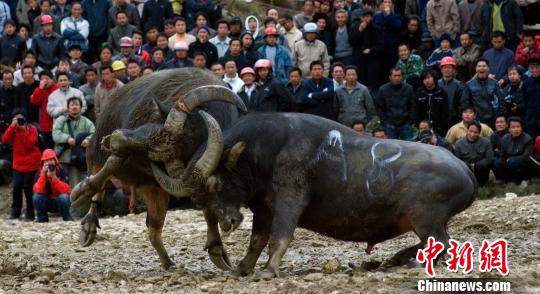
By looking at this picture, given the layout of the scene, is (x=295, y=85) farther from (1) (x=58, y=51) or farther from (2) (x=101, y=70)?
(1) (x=58, y=51)

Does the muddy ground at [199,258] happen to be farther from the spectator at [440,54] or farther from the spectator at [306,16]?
the spectator at [306,16]

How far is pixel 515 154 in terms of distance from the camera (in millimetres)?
19688

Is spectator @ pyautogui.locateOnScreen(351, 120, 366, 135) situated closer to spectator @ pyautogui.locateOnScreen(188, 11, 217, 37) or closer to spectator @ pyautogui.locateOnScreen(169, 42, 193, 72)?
spectator @ pyautogui.locateOnScreen(169, 42, 193, 72)

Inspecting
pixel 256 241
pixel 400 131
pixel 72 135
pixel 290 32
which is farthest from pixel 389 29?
pixel 256 241

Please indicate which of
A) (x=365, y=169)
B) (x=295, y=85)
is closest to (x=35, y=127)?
(x=295, y=85)

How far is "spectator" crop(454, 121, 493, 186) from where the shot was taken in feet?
64.6

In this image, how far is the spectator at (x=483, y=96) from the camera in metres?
20.6

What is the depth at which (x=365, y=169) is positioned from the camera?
39.4 feet

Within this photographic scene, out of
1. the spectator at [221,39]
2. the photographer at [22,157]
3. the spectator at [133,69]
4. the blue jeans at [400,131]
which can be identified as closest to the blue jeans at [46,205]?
the photographer at [22,157]

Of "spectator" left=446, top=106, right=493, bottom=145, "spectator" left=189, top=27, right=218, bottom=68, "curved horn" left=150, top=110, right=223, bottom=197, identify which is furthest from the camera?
"spectator" left=189, top=27, right=218, bottom=68

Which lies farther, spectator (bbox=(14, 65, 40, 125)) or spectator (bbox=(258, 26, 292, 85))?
spectator (bbox=(258, 26, 292, 85))

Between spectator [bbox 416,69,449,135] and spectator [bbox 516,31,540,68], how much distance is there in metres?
1.84

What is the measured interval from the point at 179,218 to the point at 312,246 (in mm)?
3897

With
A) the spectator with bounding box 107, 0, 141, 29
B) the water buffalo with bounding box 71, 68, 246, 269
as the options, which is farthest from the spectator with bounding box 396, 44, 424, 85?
the water buffalo with bounding box 71, 68, 246, 269
